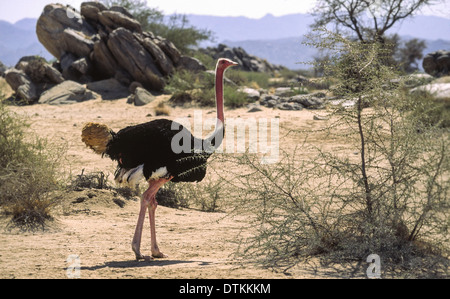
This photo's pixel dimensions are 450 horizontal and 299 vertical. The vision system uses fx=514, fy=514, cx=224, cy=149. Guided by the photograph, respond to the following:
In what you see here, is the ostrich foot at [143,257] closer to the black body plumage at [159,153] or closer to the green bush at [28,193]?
the black body plumage at [159,153]

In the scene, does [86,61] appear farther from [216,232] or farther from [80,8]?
[216,232]

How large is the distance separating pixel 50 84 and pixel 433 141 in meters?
16.1

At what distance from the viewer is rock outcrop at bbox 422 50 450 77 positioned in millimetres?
21462

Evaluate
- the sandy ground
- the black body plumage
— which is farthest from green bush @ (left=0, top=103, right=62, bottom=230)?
the black body plumage

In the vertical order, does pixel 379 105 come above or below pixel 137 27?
below

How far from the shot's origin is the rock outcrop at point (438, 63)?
70.4ft

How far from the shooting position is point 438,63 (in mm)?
21875

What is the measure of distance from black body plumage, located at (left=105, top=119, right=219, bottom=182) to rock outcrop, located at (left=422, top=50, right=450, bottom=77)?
1870cm

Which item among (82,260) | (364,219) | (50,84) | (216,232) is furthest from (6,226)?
(50,84)

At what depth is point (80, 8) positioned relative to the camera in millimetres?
20719

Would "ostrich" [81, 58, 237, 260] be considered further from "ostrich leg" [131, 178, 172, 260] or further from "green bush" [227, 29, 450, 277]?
"green bush" [227, 29, 450, 277]

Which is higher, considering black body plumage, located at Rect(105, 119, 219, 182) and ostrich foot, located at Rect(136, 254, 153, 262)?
black body plumage, located at Rect(105, 119, 219, 182)
